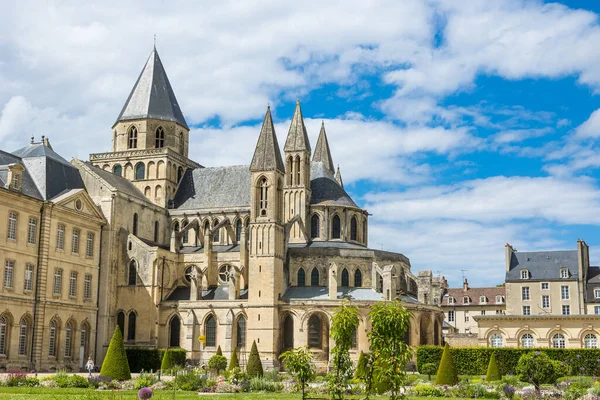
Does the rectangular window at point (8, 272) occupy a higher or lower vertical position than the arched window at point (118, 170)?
lower

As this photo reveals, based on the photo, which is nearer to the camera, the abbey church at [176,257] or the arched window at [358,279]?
the abbey church at [176,257]

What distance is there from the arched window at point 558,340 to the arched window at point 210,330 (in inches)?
939

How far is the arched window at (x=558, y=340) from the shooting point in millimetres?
53875

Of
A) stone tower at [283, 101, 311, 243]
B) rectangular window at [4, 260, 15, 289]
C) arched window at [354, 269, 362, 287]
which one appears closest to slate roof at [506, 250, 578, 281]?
arched window at [354, 269, 362, 287]

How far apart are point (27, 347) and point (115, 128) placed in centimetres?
2432

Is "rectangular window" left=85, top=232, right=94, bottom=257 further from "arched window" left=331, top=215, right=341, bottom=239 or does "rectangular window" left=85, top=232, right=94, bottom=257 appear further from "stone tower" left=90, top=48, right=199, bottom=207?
"arched window" left=331, top=215, right=341, bottom=239

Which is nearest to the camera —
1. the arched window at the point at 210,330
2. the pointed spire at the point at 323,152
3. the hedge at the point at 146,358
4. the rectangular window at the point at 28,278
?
the rectangular window at the point at 28,278

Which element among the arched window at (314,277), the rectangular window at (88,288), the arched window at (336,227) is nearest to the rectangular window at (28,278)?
the rectangular window at (88,288)

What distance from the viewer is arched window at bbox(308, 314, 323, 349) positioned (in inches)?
2109

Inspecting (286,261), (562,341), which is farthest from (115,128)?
(562,341)

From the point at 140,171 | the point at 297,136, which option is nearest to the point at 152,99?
the point at 140,171

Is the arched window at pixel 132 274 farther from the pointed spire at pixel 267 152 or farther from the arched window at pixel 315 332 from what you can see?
the arched window at pixel 315 332

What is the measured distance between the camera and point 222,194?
2534 inches

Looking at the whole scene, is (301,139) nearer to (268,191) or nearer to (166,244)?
(268,191)
